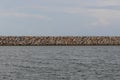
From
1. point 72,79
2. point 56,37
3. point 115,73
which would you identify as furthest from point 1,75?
point 56,37

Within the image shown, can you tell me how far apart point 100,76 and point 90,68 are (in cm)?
714

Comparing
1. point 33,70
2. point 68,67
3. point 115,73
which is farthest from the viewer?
point 68,67

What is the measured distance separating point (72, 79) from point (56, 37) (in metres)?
68.7

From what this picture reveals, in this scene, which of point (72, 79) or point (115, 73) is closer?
point (72, 79)

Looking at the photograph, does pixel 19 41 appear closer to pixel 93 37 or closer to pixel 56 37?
pixel 56 37

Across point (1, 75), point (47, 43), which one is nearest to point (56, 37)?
point (47, 43)

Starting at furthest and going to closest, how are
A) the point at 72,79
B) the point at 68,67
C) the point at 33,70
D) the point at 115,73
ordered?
the point at 68,67
the point at 33,70
the point at 115,73
the point at 72,79

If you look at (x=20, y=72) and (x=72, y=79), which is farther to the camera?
(x=20, y=72)

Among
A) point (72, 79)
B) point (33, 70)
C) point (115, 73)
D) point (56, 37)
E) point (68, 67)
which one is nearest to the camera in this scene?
point (72, 79)

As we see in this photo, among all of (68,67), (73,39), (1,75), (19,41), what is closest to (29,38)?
(19,41)

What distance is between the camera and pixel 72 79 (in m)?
37.9

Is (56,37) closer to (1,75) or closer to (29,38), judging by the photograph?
(29,38)

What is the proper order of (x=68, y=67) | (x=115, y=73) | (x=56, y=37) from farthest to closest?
(x=56, y=37) → (x=68, y=67) → (x=115, y=73)

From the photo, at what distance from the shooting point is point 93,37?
106875 mm
